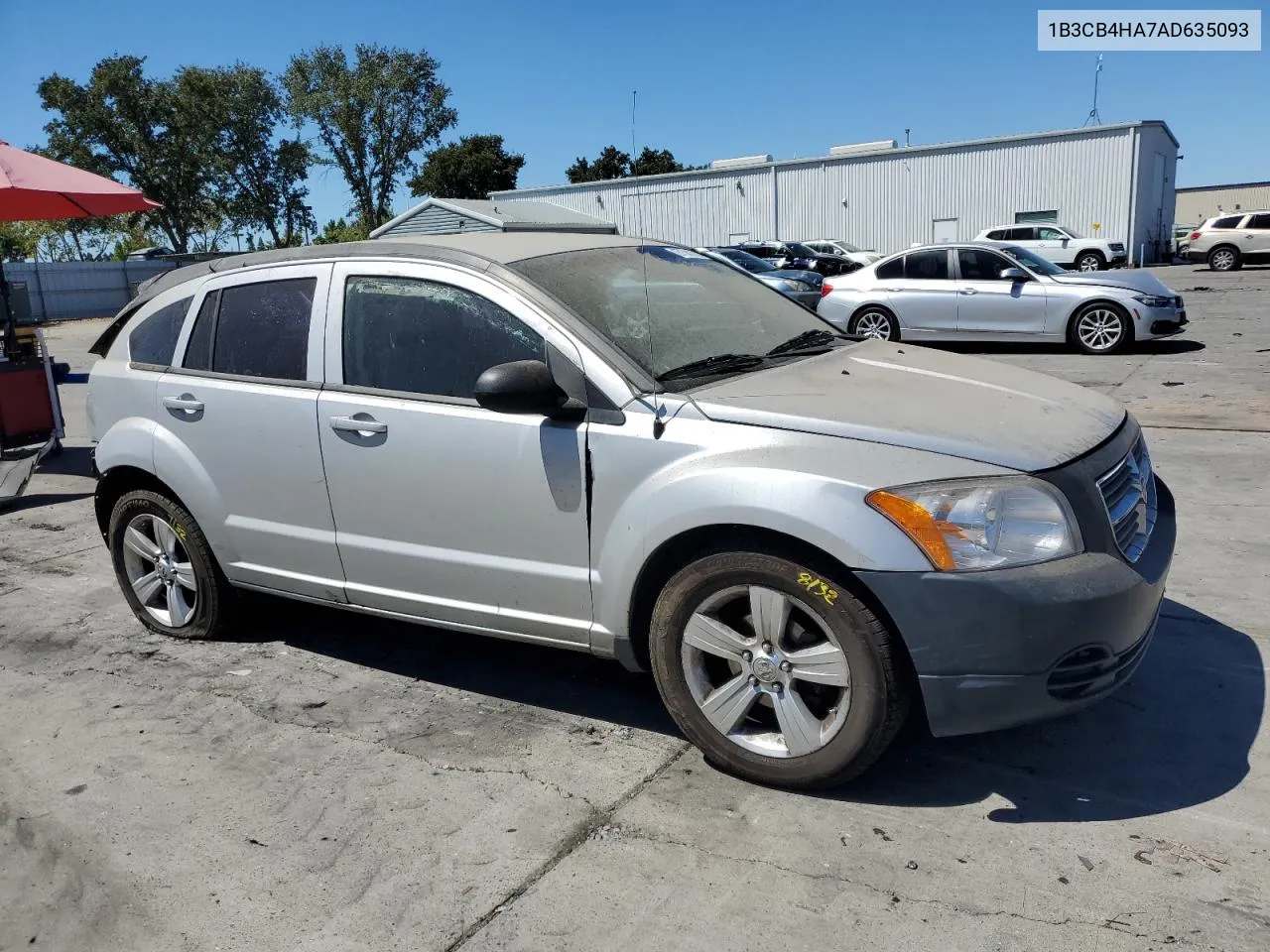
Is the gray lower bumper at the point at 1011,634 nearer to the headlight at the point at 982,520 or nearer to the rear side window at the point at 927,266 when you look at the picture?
the headlight at the point at 982,520

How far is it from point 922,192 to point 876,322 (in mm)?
28589

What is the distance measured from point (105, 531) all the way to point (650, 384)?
10.0 feet

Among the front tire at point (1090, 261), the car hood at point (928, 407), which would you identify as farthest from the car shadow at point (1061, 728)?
the front tire at point (1090, 261)

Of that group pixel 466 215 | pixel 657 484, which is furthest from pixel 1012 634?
pixel 466 215

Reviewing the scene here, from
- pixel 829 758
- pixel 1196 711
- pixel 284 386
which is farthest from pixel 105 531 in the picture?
pixel 1196 711

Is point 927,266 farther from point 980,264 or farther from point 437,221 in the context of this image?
point 437,221

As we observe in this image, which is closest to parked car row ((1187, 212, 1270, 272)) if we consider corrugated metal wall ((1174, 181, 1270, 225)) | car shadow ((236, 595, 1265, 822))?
car shadow ((236, 595, 1265, 822))

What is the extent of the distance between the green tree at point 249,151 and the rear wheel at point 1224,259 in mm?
42658

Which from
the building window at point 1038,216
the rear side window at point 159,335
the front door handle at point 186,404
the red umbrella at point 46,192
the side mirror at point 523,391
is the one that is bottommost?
the front door handle at point 186,404

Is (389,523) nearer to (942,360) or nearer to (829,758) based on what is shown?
(829,758)

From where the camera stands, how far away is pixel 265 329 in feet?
13.9

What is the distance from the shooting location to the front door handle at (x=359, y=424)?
12.3 feet

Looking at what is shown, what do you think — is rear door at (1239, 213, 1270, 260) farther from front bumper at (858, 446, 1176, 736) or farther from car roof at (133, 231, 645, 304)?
front bumper at (858, 446, 1176, 736)

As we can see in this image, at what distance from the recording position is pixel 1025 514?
2.85 m
